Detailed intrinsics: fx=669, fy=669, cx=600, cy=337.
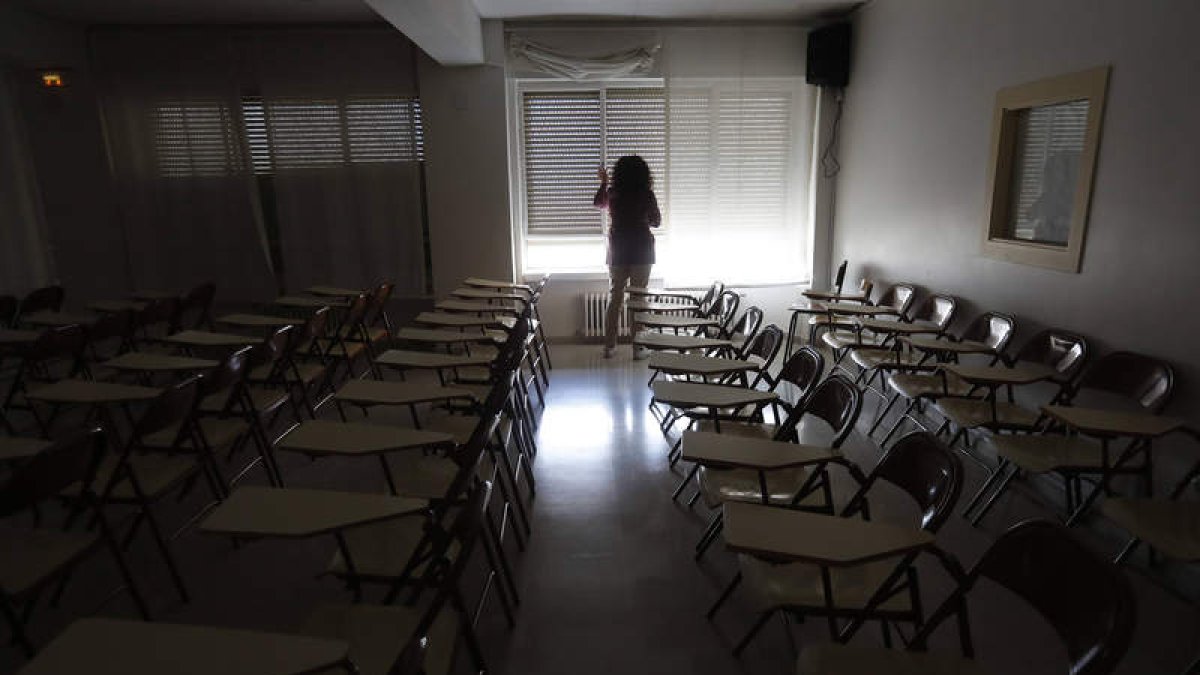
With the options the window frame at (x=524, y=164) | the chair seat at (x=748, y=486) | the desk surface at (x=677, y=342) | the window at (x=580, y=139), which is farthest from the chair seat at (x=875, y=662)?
the window at (x=580, y=139)

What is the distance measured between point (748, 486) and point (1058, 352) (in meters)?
2.16

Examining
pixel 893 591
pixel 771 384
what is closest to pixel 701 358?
pixel 771 384

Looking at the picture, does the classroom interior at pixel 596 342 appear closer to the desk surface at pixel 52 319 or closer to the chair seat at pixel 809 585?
the chair seat at pixel 809 585

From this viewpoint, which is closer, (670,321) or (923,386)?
(923,386)

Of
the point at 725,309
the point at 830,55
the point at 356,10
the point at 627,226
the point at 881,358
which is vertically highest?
the point at 356,10

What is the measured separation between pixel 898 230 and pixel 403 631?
16.6 ft

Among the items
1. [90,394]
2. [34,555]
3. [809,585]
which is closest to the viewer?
[809,585]

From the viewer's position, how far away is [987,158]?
436 centimetres

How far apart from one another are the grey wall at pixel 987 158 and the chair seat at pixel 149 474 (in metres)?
4.32

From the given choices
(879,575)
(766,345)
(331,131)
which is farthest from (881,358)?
(331,131)

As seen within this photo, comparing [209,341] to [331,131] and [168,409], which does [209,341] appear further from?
[331,131]

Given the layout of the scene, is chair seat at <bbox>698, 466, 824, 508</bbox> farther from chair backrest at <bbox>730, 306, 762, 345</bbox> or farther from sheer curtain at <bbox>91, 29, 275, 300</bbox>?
sheer curtain at <bbox>91, 29, 275, 300</bbox>

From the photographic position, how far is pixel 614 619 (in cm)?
254

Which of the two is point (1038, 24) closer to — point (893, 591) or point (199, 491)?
point (893, 591)
